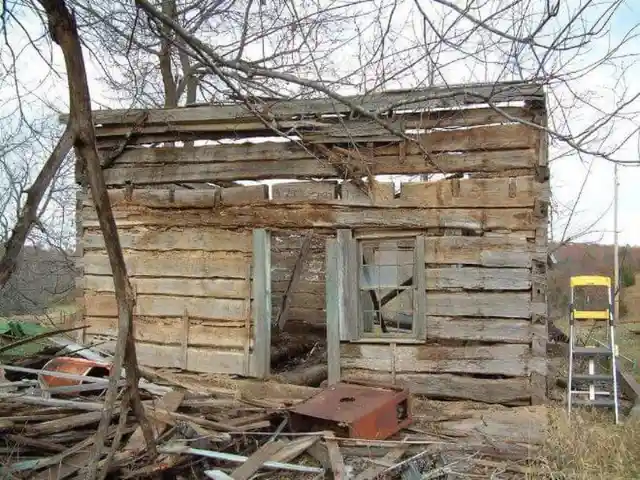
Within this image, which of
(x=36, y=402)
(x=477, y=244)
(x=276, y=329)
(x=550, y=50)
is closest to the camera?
(x=550, y=50)

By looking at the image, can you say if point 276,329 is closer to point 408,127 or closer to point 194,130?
point 194,130

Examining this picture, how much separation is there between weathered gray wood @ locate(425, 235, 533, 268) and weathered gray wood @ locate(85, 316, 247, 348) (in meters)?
2.74

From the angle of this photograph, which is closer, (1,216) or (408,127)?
(408,127)

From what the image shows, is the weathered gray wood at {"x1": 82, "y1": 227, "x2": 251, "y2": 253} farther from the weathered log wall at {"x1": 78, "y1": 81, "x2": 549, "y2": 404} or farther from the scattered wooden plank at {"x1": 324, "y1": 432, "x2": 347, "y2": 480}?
the scattered wooden plank at {"x1": 324, "y1": 432, "x2": 347, "y2": 480}

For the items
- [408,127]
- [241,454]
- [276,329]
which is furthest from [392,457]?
[276,329]

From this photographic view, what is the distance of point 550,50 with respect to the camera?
3523 millimetres

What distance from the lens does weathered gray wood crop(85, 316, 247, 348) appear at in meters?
8.48

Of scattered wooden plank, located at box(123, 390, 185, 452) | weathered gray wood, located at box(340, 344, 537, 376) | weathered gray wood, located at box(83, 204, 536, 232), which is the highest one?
weathered gray wood, located at box(83, 204, 536, 232)

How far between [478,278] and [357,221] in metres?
1.63

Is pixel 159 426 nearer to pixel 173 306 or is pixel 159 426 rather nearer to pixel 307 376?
pixel 173 306

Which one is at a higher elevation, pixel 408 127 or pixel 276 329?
pixel 408 127

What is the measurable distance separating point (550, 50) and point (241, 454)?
159 inches

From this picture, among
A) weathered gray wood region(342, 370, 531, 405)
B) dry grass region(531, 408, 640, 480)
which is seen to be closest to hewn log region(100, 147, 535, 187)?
weathered gray wood region(342, 370, 531, 405)

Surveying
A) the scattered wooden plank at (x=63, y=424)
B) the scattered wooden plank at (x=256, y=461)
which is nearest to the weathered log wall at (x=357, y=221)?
the scattered wooden plank at (x=256, y=461)
